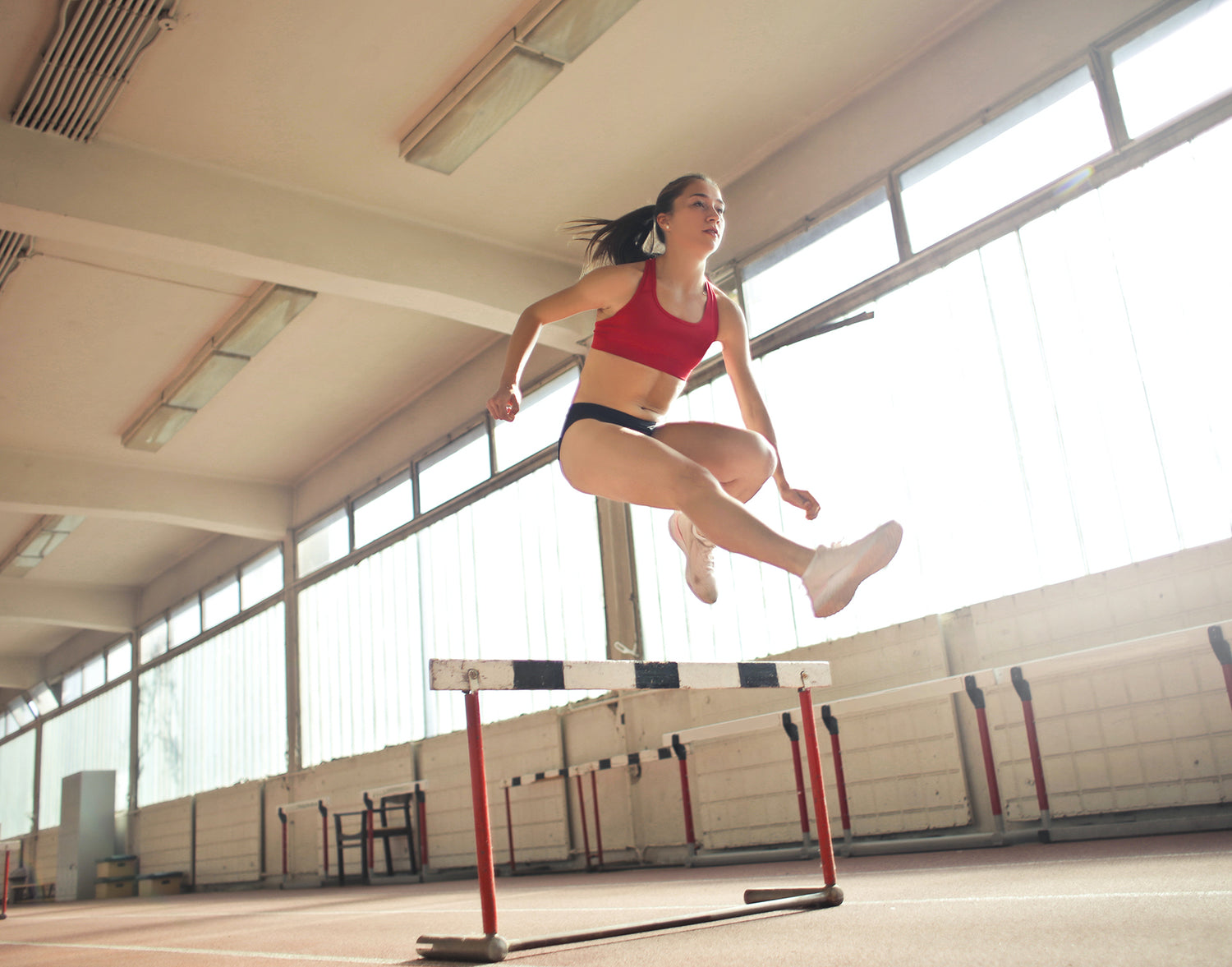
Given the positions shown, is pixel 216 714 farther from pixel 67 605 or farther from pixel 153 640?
pixel 67 605

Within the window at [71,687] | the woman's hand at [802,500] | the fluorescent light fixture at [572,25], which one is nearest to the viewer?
the woman's hand at [802,500]

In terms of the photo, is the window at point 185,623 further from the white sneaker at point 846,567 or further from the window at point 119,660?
the white sneaker at point 846,567

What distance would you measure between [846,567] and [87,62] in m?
4.86

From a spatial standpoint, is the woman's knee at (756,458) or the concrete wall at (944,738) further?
the concrete wall at (944,738)

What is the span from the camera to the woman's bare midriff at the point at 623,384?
240cm

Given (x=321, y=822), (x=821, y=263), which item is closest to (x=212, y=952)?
(x=821, y=263)

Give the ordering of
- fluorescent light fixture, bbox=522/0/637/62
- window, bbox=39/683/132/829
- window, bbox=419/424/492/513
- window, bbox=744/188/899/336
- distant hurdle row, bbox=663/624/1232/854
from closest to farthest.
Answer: distant hurdle row, bbox=663/624/1232/854
fluorescent light fixture, bbox=522/0/637/62
window, bbox=744/188/899/336
window, bbox=419/424/492/513
window, bbox=39/683/132/829

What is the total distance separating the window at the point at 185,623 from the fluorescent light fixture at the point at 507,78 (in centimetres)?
884

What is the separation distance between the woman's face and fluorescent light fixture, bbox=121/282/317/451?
5345 mm

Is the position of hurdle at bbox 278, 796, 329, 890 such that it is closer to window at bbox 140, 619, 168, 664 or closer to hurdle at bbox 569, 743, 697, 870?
hurdle at bbox 569, 743, 697, 870

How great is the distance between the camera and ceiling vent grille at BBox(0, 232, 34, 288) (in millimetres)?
6148

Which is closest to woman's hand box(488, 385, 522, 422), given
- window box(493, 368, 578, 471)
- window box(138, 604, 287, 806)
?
window box(493, 368, 578, 471)

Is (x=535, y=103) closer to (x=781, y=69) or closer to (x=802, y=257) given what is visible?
(x=781, y=69)

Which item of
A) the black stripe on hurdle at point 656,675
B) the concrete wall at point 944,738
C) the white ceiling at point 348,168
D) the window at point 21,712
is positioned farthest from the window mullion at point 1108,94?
the window at point 21,712
